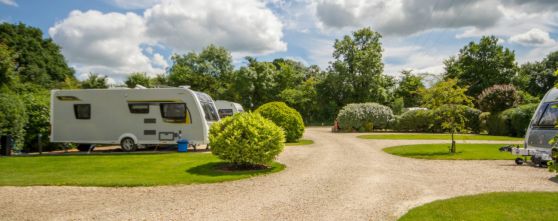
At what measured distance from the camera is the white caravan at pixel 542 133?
10.0 m

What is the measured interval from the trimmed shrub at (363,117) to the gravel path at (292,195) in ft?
60.7

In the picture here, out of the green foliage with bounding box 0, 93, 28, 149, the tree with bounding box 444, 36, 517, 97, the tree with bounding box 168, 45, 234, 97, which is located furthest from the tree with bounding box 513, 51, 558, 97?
the green foliage with bounding box 0, 93, 28, 149

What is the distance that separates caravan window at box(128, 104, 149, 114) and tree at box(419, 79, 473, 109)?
1128 cm

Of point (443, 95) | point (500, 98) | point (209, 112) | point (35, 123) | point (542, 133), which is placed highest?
point (500, 98)

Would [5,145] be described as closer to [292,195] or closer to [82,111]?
[82,111]

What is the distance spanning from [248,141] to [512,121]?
64.5 ft

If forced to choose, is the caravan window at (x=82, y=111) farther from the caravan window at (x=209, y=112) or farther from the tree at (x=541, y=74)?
the tree at (x=541, y=74)

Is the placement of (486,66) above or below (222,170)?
above

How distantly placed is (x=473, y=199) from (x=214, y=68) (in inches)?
2050

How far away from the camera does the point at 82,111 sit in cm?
1636

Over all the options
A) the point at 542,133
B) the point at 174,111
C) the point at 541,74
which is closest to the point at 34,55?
the point at 174,111

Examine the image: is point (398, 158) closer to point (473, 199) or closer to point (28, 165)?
point (473, 199)

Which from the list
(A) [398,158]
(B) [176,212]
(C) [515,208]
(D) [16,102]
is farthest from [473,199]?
(D) [16,102]

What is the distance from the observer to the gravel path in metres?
6.32
